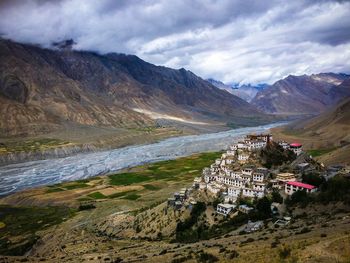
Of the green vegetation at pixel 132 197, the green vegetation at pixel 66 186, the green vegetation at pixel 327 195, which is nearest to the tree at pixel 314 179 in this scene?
the green vegetation at pixel 327 195

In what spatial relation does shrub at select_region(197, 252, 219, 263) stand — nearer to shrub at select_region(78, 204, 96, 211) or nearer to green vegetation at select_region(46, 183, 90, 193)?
shrub at select_region(78, 204, 96, 211)

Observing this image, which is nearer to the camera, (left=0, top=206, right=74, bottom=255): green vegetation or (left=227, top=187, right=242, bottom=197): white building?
(left=227, top=187, right=242, bottom=197): white building

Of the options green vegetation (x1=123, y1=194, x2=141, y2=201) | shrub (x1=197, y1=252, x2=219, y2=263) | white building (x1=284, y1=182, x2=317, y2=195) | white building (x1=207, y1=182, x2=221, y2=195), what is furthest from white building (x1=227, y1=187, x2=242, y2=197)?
green vegetation (x1=123, y1=194, x2=141, y2=201)

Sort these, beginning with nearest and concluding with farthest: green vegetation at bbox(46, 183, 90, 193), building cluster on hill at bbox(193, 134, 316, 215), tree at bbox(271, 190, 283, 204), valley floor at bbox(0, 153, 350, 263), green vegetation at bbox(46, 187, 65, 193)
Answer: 1. valley floor at bbox(0, 153, 350, 263)
2. tree at bbox(271, 190, 283, 204)
3. building cluster on hill at bbox(193, 134, 316, 215)
4. green vegetation at bbox(46, 187, 65, 193)
5. green vegetation at bbox(46, 183, 90, 193)

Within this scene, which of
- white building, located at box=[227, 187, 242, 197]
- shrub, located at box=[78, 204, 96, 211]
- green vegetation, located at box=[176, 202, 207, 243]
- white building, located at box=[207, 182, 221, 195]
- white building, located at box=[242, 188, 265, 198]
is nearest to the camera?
green vegetation, located at box=[176, 202, 207, 243]

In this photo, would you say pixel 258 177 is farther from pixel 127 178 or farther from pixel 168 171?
pixel 168 171

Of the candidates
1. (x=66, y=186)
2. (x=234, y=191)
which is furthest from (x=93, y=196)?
(x=234, y=191)

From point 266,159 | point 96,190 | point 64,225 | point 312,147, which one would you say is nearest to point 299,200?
point 266,159
